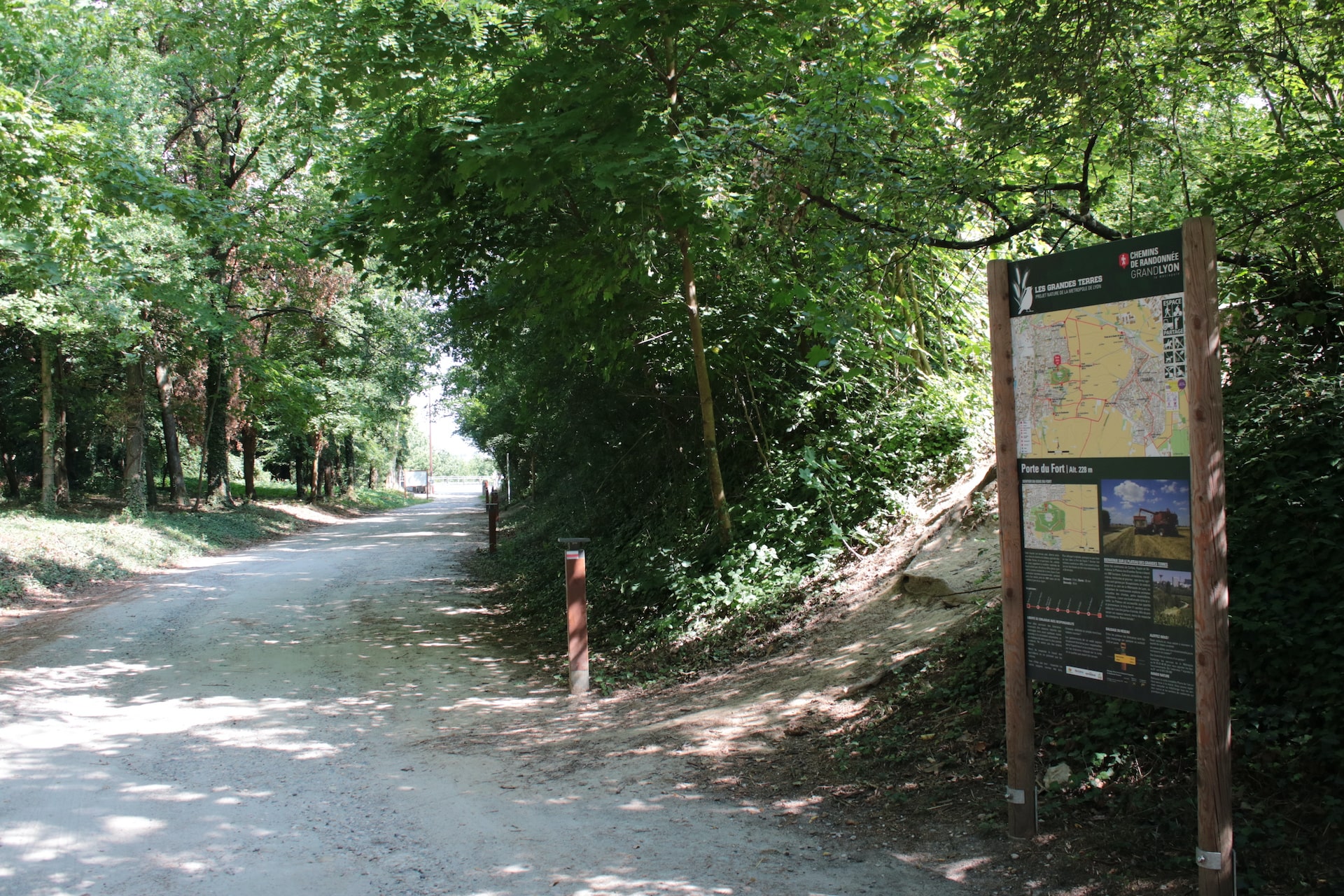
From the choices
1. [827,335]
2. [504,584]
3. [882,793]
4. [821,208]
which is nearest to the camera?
[882,793]

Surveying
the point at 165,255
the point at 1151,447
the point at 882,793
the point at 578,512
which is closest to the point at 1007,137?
the point at 1151,447

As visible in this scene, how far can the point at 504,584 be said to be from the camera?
15.8m

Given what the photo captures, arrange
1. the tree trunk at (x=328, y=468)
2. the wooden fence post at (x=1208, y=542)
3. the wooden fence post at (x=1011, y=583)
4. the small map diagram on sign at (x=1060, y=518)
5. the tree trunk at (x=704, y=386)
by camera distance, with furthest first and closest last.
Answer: the tree trunk at (x=328, y=468) → the tree trunk at (x=704, y=386) → the wooden fence post at (x=1011, y=583) → the small map diagram on sign at (x=1060, y=518) → the wooden fence post at (x=1208, y=542)

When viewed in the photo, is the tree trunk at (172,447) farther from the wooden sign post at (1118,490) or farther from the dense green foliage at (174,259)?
the wooden sign post at (1118,490)

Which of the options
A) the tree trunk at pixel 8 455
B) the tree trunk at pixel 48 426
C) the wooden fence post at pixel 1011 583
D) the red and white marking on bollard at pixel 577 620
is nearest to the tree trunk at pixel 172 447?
the tree trunk at pixel 48 426

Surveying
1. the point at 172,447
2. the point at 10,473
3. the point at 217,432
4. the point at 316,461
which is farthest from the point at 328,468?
the point at 172,447

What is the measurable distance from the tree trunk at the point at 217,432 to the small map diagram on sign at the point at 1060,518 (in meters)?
27.4

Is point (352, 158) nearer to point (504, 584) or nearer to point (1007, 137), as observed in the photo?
point (1007, 137)

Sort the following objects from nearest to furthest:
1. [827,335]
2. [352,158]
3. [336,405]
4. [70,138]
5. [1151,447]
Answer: [1151,447] → [827,335] → [352,158] → [70,138] → [336,405]

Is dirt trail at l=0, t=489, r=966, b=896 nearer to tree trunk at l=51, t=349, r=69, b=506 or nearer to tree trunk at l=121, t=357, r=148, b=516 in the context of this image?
tree trunk at l=121, t=357, r=148, b=516

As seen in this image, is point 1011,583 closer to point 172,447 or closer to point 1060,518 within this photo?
point 1060,518

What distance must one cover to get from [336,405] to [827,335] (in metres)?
25.3

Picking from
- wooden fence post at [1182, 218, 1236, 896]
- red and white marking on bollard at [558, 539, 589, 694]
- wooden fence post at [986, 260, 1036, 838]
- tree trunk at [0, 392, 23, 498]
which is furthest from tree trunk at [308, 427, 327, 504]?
wooden fence post at [1182, 218, 1236, 896]

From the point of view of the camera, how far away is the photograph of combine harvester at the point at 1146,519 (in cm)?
340
